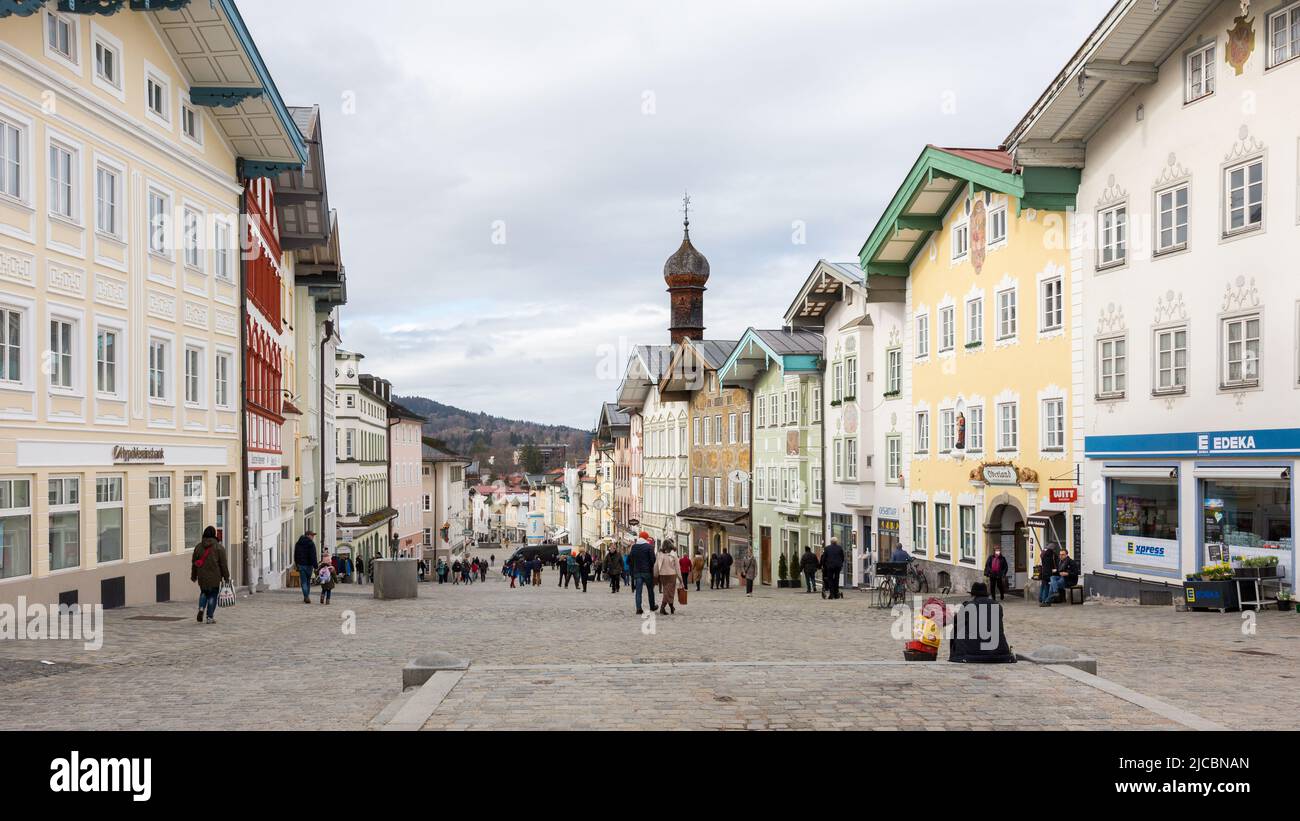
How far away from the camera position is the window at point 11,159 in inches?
751

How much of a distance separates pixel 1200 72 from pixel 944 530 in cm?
1539

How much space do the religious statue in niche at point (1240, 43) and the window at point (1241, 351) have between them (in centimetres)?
459

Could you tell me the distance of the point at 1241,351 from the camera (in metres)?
23.2

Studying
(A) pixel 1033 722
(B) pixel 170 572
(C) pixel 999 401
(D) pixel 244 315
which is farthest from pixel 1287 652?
(D) pixel 244 315

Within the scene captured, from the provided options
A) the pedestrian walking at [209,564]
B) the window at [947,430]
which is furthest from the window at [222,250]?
the window at [947,430]

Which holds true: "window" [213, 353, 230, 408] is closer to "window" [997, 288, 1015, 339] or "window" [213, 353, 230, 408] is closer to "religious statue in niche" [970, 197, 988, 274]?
"window" [997, 288, 1015, 339]

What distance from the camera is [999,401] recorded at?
106ft

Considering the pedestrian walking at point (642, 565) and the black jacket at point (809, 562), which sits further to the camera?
the black jacket at point (809, 562)

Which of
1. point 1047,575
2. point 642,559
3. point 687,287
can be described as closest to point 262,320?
point 642,559

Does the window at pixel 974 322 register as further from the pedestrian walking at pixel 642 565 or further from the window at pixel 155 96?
the window at pixel 155 96

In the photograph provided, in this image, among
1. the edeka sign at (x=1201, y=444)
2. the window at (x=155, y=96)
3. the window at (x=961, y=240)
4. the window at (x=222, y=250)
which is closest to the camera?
the edeka sign at (x=1201, y=444)

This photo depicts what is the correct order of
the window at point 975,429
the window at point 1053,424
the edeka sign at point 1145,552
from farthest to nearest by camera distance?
the window at point 975,429 < the window at point 1053,424 < the edeka sign at point 1145,552

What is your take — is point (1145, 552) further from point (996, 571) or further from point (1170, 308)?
point (1170, 308)

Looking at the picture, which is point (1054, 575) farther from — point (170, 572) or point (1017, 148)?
point (170, 572)
